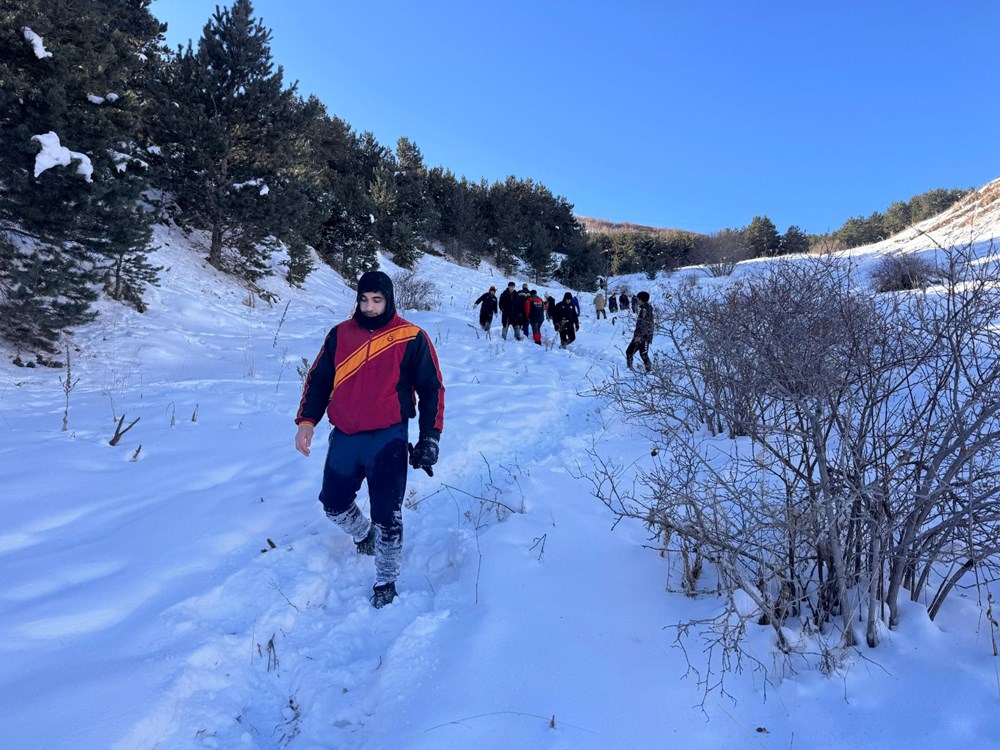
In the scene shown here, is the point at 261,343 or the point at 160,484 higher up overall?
the point at 261,343

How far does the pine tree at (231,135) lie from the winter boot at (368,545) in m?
12.6

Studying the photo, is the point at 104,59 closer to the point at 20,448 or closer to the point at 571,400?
the point at 20,448

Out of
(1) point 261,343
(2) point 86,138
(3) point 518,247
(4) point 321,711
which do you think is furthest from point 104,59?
(3) point 518,247

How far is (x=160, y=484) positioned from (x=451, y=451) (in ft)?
7.78

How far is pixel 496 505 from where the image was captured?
11.9 ft

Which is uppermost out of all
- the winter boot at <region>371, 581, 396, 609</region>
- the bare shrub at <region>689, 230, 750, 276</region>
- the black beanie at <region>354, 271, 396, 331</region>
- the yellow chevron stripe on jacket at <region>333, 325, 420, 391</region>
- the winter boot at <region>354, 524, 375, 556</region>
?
the bare shrub at <region>689, 230, 750, 276</region>

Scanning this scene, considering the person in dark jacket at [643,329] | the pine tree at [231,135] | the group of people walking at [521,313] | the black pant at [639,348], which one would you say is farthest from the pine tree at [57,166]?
the black pant at [639,348]

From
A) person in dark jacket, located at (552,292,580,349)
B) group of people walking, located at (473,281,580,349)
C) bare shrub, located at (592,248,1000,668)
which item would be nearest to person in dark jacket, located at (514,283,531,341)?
group of people walking, located at (473,281,580,349)

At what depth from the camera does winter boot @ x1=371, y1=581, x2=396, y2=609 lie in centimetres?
261

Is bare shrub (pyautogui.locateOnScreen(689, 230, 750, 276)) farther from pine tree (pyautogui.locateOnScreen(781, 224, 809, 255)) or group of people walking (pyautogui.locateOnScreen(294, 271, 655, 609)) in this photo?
group of people walking (pyautogui.locateOnScreen(294, 271, 655, 609))

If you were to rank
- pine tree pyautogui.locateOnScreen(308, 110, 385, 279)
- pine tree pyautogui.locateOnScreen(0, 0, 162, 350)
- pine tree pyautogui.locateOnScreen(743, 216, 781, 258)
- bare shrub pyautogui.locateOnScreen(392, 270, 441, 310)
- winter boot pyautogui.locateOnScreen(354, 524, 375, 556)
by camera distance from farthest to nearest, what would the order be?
pine tree pyautogui.locateOnScreen(743, 216, 781, 258) → pine tree pyautogui.locateOnScreen(308, 110, 385, 279) → bare shrub pyautogui.locateOnScreen(392, 270, 441, 310) → pine tree pyautogui.locateOnScreen(0, 0, 162, 350) → winter boot pyautogui.locateOnScreen(354, 524, 375, 556)

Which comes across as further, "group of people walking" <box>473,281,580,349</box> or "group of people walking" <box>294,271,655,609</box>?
"group of people walking" <box>473,281,580,349</box>

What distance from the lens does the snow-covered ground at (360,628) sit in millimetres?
1752

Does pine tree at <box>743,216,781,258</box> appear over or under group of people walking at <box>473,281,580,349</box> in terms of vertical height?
over
